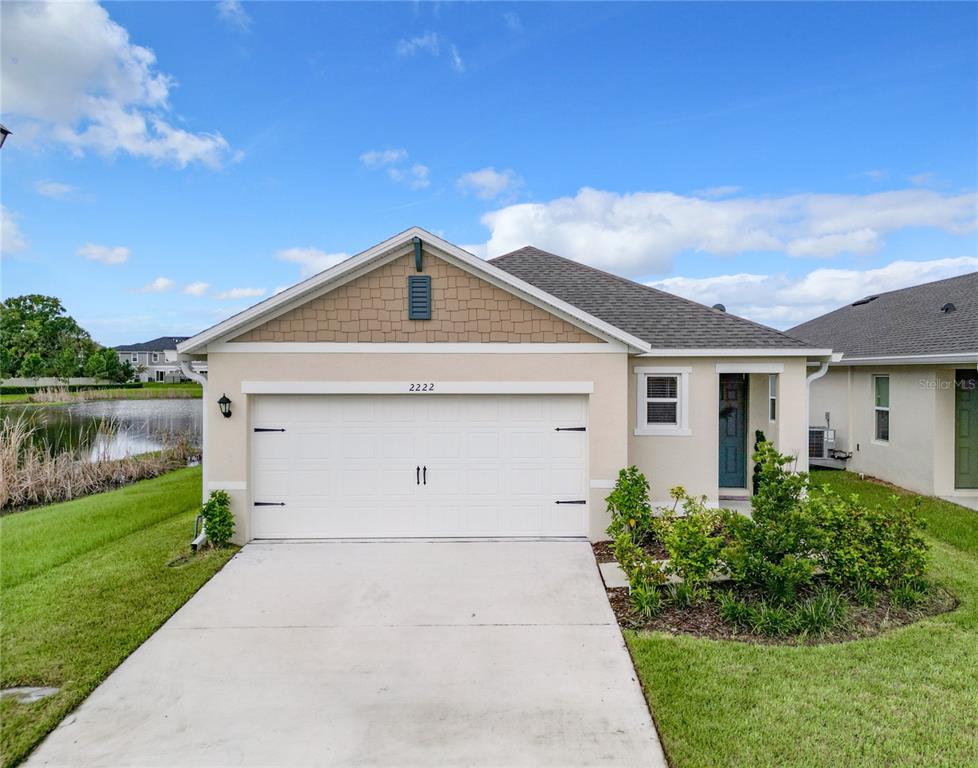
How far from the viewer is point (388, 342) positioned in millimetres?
7535

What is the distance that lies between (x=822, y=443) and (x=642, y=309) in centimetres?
697

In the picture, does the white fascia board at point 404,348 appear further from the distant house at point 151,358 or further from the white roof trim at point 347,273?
the distant house at point 151,358

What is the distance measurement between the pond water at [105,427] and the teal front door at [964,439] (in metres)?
19.7

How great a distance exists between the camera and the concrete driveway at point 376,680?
3.46 meters

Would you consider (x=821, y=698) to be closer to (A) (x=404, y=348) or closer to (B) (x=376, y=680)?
(B) (x=376, y=680)

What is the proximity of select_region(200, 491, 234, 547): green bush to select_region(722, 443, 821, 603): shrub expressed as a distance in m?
6.54

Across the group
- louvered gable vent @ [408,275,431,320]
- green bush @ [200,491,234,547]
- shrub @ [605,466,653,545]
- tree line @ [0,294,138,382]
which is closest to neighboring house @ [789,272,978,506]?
shrub @ [605,466,653,545]

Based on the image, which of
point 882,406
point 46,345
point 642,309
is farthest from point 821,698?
point 46,345

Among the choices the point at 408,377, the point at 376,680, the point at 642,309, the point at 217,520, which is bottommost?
the point at 376,680

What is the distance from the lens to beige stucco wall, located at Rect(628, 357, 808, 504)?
347 inches

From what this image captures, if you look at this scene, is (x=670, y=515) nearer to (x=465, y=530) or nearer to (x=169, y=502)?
(x=465, y=530)

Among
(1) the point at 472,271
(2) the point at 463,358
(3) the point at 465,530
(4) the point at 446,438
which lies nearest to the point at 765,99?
(1) the point at 472,271

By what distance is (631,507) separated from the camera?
7.21m

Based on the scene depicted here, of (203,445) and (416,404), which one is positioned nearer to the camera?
(203,445)
